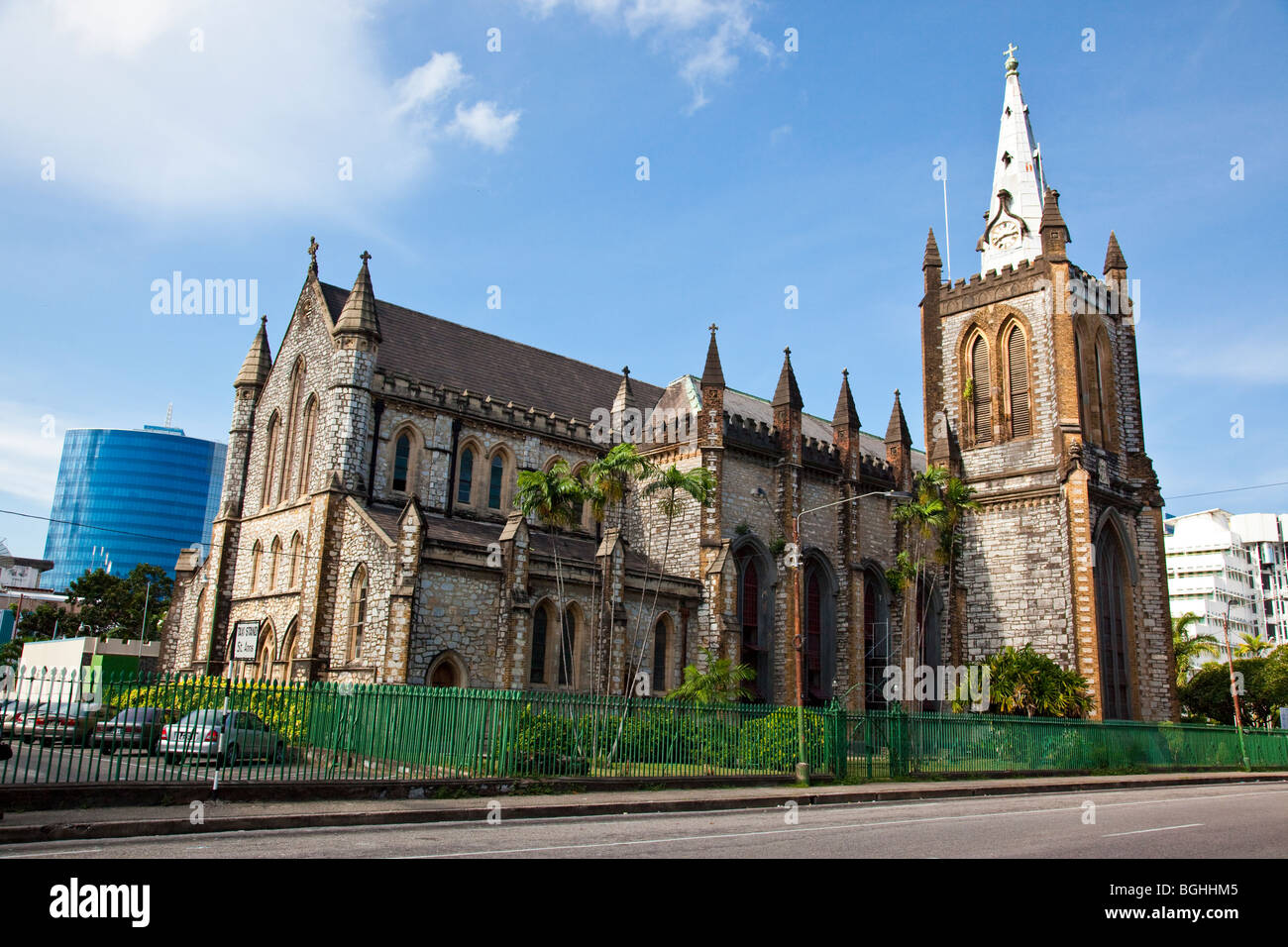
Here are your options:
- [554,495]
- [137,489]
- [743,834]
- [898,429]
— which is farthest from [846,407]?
[137,489]

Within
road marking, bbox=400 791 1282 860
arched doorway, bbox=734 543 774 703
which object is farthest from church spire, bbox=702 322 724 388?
road marking, bbox=400 791 1282 860

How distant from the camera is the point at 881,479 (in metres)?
40.3

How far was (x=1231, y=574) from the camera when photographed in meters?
119

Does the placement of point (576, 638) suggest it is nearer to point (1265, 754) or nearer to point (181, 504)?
point (1265, 754)

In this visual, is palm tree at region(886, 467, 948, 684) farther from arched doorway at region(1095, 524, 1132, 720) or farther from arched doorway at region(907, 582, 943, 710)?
arched doorway at region(1095, 524, 1132, 720)

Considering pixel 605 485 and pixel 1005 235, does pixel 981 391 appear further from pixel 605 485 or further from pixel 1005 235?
pixel 605 485

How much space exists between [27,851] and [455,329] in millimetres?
28867

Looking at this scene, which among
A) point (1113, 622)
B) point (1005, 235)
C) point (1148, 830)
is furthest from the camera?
point (1005, 235)

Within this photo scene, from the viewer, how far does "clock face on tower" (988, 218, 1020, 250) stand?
45469mm

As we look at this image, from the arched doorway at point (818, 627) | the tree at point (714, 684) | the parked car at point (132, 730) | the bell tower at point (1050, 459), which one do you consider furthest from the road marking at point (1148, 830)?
the bell tower at point (1050, 459)

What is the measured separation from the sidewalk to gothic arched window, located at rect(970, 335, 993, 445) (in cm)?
2069

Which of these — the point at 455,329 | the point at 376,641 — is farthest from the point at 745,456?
the point at 376,641

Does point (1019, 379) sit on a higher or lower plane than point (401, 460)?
higher

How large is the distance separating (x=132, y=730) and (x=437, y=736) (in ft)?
17.4
